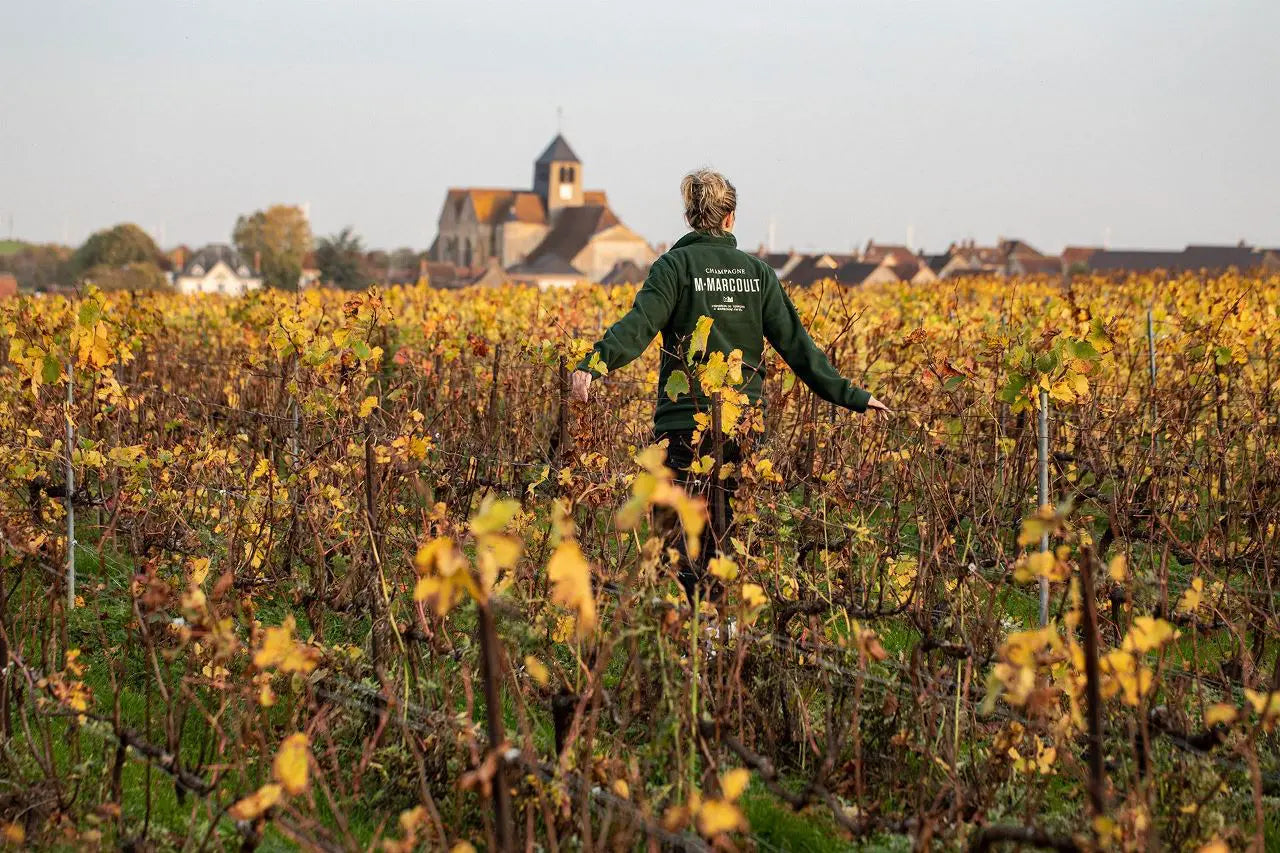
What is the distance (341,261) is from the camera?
245ft

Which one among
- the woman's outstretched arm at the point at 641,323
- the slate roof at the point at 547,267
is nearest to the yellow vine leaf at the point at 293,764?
the woman's outstretched arm at the point at 641,323

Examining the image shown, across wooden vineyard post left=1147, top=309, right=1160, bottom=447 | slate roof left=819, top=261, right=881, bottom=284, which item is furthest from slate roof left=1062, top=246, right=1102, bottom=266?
wooden vineyard post left=1147, top=309, right=1160, bottom=447

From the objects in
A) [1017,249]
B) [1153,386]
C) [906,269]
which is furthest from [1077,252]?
[1153,386]

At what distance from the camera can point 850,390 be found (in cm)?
456

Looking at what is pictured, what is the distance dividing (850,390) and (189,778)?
7.94 ft

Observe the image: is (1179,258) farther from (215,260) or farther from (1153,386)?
(1153,386)

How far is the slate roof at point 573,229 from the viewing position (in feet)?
343

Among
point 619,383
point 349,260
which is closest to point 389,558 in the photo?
point 619,383

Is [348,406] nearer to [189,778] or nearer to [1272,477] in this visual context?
[189,778]

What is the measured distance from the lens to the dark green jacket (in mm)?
4406

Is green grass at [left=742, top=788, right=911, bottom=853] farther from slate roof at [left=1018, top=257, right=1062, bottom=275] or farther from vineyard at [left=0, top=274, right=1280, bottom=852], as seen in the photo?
slate roof at [left=1018, top=257, right=1062, bottom=275]

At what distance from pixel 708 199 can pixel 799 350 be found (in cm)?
59

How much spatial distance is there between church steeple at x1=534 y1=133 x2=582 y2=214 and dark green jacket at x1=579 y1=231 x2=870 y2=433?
360ft

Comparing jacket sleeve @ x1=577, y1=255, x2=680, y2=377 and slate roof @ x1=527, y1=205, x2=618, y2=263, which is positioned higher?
slate roof @ x1=527, y1=205, x2=618, y2=263
